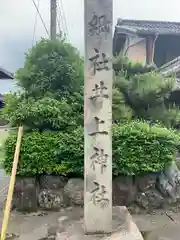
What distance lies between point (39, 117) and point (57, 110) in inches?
14.4

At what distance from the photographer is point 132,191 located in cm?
567

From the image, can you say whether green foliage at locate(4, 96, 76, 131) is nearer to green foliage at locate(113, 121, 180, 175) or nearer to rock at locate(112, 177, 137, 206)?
green foliage at locate(113, 121, 180, 175)

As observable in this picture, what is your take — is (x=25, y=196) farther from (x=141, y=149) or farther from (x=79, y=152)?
(x=141, y=149)

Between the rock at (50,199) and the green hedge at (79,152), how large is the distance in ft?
1.26

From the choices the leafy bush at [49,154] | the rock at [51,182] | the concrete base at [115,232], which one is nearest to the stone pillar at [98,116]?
the concrete base at [115,232]

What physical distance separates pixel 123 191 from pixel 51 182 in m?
1.34

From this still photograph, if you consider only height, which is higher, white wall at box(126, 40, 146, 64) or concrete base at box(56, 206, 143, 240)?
white wall at box(126, 40, 146, 64)

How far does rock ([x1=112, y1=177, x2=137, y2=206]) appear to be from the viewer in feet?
18.4

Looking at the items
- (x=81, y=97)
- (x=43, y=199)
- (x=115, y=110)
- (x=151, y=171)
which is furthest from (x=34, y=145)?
(x=151, y=171)

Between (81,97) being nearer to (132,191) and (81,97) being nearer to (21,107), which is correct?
(21,107)

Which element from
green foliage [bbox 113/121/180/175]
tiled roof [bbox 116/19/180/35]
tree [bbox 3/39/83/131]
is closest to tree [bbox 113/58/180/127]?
green foliage [bbox 113/121/180/175]

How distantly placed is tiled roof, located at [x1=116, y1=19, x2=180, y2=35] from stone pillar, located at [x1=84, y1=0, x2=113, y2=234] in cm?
815

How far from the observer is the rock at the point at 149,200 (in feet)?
18.5

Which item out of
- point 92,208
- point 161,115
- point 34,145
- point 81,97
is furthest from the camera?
point 161,115
